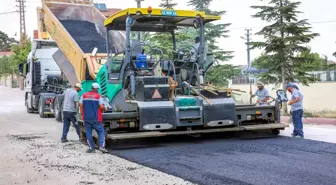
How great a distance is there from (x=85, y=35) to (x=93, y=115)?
569 centimetres

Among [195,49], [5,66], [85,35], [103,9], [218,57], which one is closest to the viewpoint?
[195,49]

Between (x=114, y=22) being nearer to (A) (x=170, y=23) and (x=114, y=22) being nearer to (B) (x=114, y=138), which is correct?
(A) (x=170, y=23)

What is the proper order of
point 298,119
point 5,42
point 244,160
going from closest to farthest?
point 244,160 < point 298,119 < point 5,42

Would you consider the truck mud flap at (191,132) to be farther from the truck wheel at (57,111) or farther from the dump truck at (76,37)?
the truck wheel at (57,111)

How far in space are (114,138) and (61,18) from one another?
7524 millimetres

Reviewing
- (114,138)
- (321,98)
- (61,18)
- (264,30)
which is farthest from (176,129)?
(321,98)

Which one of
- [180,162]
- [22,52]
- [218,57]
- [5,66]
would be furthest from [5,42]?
[180,162]

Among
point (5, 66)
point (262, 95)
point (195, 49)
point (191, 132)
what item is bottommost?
point (191, 132)

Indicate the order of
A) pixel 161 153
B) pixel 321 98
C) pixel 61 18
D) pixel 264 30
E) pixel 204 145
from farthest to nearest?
pixel 321 98 < pixel 264 30 < pixel 61 18 < pixel 204 145 < pixel 161 153

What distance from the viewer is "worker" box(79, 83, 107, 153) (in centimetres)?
898

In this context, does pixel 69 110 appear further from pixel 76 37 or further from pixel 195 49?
pixel 76 37

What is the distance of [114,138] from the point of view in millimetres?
8883

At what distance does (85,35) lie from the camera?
14.1 meters

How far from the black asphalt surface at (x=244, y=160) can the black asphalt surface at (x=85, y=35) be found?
472cm
